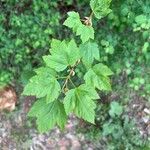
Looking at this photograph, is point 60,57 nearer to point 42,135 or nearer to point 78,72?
point 78,72

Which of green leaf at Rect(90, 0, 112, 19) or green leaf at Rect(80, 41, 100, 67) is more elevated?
A: green leaf at Rect(90, 0, 112, 19)

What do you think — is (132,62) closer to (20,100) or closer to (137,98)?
(137,98)

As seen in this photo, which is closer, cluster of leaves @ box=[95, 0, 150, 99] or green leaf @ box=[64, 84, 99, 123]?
green leaf @ box=[64, 84, 99, 123]

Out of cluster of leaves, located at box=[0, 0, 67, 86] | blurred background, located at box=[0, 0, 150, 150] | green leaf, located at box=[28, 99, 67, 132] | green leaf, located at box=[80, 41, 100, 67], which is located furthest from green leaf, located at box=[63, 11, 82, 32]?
cluster of leaves, located at box=[0, 0, 67, 86]

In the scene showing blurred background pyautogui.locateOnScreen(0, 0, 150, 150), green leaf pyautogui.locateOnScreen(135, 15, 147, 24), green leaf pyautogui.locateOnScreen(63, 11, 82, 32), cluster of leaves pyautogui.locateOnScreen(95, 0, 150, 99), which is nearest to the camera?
green leaf pyautogui.locateOnScreen(63, 11, 82, 32)

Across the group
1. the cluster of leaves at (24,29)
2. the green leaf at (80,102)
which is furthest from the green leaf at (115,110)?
the green leaf at (80,102)

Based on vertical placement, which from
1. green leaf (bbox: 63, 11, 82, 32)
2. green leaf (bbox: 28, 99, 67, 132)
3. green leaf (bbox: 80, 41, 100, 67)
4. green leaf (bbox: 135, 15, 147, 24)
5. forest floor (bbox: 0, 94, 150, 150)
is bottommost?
forest floor (bbox: 0, 94, 150, 150)

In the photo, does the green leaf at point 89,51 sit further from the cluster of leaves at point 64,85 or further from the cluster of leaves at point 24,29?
the cluster of leaves at point 24,29

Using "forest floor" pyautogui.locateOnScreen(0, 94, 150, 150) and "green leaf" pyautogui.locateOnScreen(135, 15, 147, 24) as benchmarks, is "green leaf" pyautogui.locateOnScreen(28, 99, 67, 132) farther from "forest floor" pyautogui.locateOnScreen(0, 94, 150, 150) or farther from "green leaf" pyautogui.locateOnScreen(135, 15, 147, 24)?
"forest floor" pyautogui.locateOnScreen(0, 94, 150, 150)
